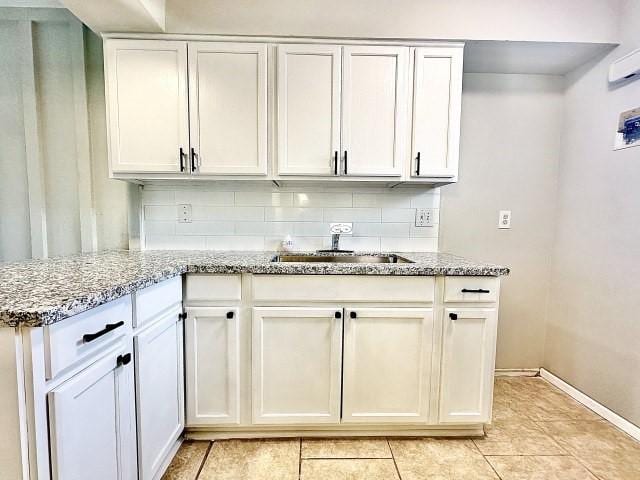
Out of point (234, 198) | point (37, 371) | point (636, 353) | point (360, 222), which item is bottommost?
point (636, 353)

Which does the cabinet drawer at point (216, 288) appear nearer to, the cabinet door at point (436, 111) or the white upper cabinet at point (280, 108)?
the white upper cabinet at point (280, 108)

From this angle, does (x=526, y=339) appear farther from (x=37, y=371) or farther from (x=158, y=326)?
(x=37, y=371)

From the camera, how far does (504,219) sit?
221 cm

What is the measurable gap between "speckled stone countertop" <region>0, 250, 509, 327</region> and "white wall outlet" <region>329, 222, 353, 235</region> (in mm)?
369

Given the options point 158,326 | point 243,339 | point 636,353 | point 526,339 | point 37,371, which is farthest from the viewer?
point 526,339

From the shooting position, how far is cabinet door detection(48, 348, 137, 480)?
0.79 m

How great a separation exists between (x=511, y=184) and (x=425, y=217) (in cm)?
66

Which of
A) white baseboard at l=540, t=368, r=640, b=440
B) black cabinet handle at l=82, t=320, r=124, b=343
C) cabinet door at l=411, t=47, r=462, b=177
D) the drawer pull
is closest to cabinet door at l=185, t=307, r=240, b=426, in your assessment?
black cabinet handle at l=82, t=320, r=124, b=343

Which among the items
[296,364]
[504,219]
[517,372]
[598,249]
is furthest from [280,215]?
[517,372]

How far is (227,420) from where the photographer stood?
1.56 meters

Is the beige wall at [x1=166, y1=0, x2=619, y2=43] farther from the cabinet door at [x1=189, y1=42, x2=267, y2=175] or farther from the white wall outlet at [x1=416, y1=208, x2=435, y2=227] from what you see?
the white wall outlet at [x1=416, y1=208, x2=435, y2=227]

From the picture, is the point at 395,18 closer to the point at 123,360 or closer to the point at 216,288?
the point at 216,288

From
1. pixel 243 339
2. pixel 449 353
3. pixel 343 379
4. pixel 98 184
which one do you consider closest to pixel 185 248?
pixel 98 184

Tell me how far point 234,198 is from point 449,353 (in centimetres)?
154
